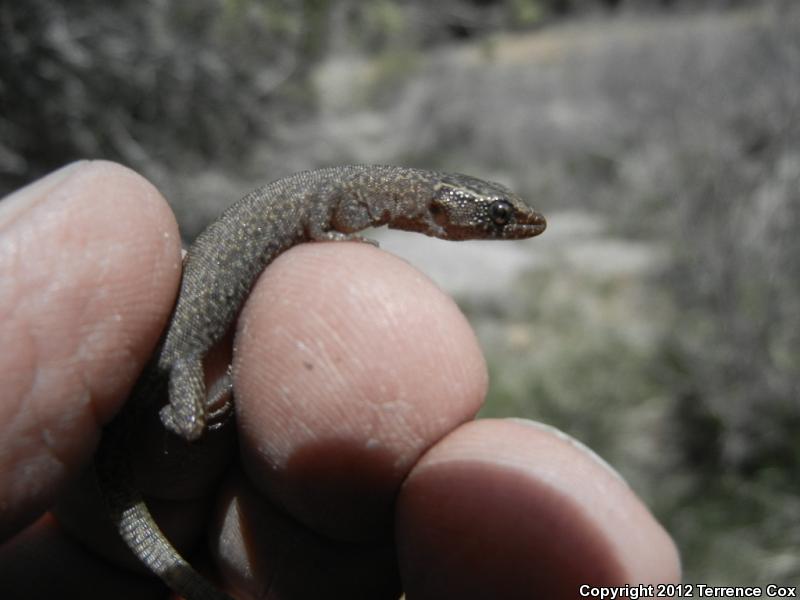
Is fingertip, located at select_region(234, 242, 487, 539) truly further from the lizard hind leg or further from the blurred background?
the blurred background

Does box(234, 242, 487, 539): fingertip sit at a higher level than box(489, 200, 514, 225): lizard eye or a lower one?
lower

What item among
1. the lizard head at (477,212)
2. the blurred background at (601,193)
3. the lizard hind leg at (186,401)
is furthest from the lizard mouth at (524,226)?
the blurred background at (601,193)

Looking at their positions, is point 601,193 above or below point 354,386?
below

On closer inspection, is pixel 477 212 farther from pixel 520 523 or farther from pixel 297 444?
pixel 520 523

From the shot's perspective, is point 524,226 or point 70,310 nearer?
point 70,310

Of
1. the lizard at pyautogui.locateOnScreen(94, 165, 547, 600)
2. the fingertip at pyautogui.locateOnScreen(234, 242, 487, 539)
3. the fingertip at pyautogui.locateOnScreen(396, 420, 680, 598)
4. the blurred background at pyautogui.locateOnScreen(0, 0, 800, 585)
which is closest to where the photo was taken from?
the fingertip at pyautogui.locateOnScreen(396, 420, 680, 598)

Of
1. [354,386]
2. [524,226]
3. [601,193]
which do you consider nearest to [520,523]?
[354,386]

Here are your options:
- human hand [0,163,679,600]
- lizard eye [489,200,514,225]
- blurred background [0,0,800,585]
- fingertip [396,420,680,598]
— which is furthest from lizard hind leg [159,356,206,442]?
blurred background [0,0,800,585]
